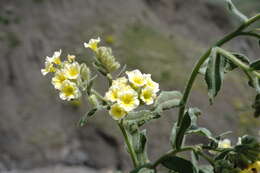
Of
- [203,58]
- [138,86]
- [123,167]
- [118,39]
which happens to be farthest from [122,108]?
[118,39]

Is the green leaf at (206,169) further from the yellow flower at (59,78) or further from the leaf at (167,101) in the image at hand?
the yellow flower at (59,78)

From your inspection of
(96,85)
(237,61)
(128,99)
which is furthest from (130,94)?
(96,85)

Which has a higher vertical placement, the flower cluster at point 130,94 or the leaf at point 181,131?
the flower cluster at point 130,94

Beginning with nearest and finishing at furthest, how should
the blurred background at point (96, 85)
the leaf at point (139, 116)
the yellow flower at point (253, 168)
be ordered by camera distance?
the yellow flower at point (253, 168)
the leaf at point (139, 116)
the blurred background at point (96, 85)

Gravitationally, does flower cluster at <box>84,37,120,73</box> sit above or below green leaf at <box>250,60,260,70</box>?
above

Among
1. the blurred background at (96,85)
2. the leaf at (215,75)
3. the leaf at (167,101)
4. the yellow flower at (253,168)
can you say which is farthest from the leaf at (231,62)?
the blurred background at (96,85)

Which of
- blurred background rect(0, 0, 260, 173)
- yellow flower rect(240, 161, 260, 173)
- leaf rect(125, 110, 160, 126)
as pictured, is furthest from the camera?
blurred background rect(0, 0, 260, 173)

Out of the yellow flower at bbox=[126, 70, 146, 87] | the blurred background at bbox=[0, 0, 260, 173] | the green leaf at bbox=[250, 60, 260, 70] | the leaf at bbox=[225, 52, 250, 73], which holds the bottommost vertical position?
the green leaf at bbox=[250, 60, 260, 70]

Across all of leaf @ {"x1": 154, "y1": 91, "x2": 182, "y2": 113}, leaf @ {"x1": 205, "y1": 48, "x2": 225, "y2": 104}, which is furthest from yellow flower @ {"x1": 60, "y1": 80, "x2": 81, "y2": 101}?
leaf @ {"x1": 205, "y1": 48, "x2": 225, "y2": 104}

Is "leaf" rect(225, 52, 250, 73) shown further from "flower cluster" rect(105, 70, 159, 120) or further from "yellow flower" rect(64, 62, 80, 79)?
"yellow flower" rect(64, 62, 80, 79)
